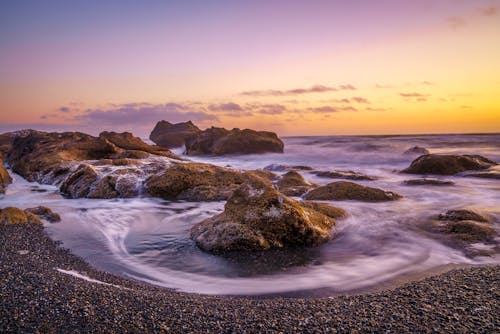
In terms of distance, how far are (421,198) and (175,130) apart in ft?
144

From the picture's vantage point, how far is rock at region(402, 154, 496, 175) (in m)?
14.9

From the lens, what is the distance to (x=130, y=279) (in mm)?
4727

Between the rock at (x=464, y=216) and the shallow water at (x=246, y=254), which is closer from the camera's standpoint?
the shallow water at (x=246, y=254)

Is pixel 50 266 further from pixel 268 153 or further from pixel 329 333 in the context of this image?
pixel 268 153

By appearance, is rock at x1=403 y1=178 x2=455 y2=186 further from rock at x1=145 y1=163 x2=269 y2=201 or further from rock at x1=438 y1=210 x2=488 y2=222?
rock at x1=145 y1=163 x2=269 y2=201

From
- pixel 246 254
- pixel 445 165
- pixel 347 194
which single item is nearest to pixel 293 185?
pixel 347 194

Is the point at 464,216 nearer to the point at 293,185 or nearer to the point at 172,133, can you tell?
the point at 293,185

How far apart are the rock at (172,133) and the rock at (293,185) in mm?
33245

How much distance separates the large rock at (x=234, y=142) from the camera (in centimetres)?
3316

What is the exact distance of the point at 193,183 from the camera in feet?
33.6

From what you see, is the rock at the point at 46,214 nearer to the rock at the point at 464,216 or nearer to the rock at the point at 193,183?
the rock at the point at 193,183

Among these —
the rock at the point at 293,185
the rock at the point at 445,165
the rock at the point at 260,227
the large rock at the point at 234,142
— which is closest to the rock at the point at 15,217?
the rock at the point at 260,227

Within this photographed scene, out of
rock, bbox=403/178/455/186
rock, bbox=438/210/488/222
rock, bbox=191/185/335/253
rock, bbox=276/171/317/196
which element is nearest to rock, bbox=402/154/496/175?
rock, bbox=403/178/455/186

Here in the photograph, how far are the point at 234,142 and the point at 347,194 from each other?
24.3m
